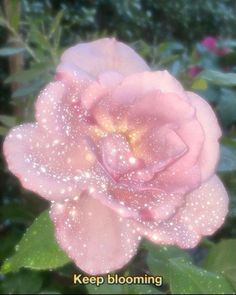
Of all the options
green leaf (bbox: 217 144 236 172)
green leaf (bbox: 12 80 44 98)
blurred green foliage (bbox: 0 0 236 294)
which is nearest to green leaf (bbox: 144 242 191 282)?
blurred green foliage (bbox: 0 0 236 294)

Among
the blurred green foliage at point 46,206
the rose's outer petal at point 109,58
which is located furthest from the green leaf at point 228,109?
the rose's outer petal at point 109,58

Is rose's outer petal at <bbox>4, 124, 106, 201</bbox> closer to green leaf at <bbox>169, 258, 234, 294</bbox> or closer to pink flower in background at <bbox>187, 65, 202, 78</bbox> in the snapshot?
green leaf at <bbox>169, 258, 234, 294</bbox>

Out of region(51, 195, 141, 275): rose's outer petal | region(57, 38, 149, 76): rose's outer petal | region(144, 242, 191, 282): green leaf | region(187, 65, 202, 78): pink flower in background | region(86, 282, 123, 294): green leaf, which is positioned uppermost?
region(57, 38, 149, 76): rose's outer petal

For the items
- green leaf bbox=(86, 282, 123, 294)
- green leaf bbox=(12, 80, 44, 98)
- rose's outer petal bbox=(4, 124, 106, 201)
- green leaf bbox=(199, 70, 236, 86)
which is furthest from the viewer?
green leaf bbox=(12, 80, 44, 98)

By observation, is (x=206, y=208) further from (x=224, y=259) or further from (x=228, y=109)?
(x=228, y=109)

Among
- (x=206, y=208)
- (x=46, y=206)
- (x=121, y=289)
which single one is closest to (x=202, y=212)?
(x=206, y=208)

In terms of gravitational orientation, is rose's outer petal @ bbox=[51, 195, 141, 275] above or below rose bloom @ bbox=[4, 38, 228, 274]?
below
